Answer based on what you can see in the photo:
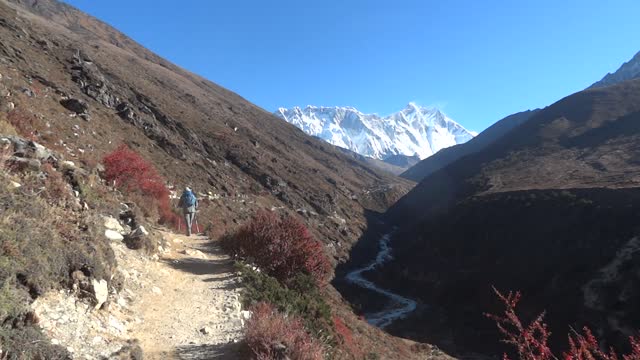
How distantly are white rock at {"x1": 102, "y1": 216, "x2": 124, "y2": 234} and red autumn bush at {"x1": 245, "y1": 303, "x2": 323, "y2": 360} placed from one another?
5.70m

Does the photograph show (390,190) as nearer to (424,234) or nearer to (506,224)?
(424,234)

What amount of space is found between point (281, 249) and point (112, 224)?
183 inches

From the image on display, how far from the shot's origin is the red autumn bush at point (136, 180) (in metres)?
17.3

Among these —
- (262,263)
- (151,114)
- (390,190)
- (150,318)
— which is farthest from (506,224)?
(390,190)

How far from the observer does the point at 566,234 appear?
5528cm

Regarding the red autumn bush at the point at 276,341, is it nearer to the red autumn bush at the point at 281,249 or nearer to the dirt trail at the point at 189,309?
the dirt trail at the point at 189,309

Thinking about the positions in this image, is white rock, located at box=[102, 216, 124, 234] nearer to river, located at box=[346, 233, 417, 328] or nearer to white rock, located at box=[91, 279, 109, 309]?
white rock, located at box=[91, 279, 109, 309]

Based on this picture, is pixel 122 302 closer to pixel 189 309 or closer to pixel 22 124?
pixel 189 309

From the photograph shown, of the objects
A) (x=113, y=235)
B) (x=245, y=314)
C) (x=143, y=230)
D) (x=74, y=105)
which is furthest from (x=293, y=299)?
(x=74, y=105)

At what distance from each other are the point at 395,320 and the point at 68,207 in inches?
1776

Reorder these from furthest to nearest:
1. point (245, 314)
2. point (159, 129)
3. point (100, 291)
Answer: point (159, 129) < point (245, 314) < point (100, 291)

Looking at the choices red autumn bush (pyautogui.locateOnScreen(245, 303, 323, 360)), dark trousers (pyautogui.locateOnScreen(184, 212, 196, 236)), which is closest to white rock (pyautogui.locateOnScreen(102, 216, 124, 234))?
dark trousers (pyautogui.locateOnScreen(184, 212, 196, 236))

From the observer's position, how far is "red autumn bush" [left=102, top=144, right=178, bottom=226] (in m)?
17.3

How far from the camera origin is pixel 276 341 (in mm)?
7609
